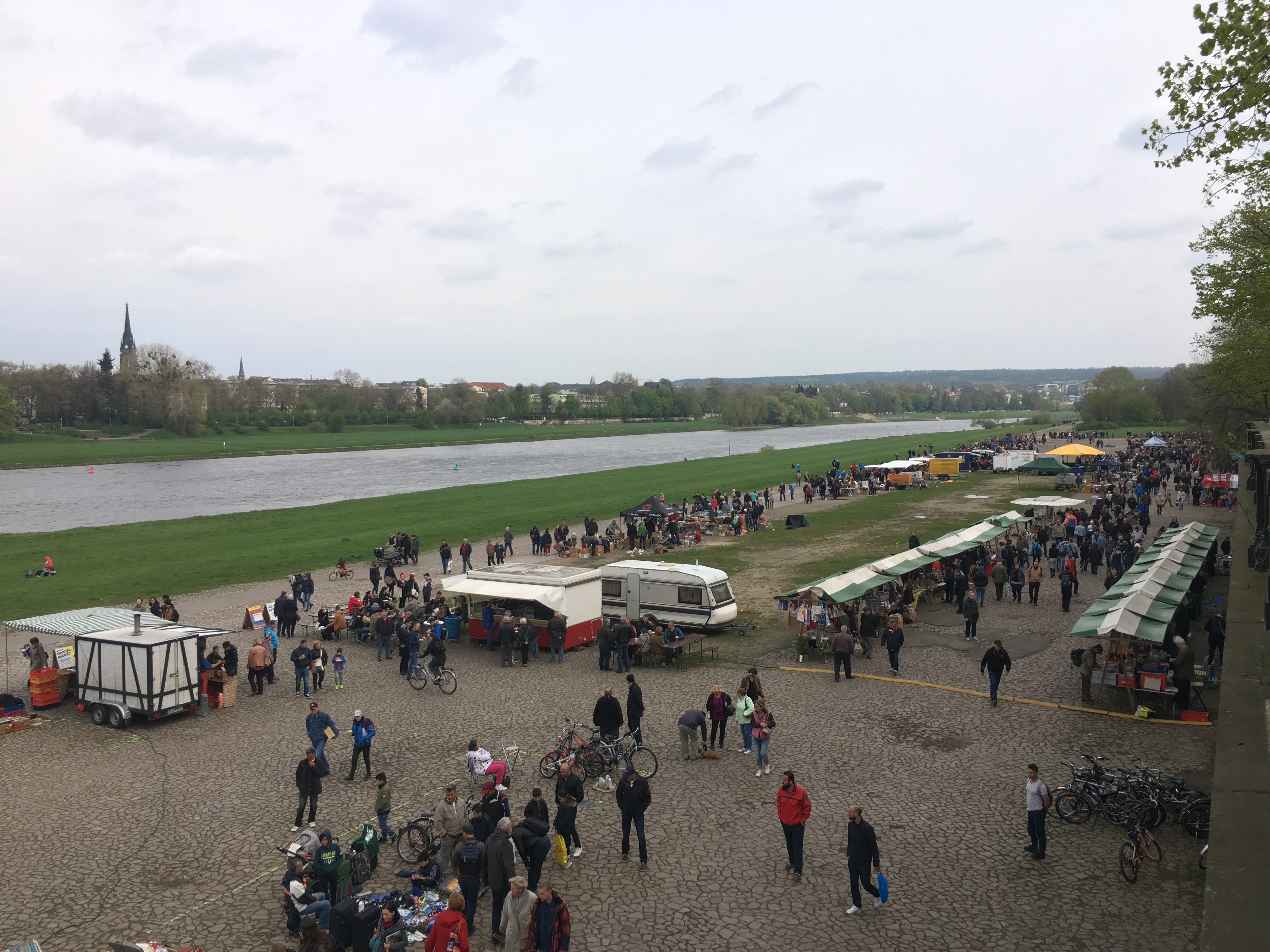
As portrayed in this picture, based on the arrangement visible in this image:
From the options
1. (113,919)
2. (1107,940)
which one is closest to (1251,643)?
(1107,940)

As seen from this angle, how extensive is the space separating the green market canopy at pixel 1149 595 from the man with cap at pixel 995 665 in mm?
1324

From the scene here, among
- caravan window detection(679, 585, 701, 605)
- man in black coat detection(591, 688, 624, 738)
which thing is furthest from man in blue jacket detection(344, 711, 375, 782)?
caravan window detection(679, 585, 701, 605)

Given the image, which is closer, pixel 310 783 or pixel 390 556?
pixel 310 783

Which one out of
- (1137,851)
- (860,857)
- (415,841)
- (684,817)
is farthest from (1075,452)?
(415,841)

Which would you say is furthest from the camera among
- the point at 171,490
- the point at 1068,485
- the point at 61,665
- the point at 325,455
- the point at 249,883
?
the point at 325,455

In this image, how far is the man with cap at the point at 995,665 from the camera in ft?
54.5

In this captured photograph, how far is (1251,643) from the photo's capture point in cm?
1633

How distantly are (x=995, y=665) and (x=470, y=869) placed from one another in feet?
37.4

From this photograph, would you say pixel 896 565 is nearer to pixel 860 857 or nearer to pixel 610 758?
pixel 610 758

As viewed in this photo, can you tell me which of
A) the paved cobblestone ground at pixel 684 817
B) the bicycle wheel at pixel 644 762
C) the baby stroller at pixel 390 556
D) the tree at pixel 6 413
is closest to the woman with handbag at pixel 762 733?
the paved cobblestone ground at pixel 684 817

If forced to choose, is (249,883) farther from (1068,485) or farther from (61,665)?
(1068,485)

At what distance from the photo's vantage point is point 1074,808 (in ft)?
39.4

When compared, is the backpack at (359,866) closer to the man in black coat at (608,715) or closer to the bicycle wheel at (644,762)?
the man in black coat at (608,715)

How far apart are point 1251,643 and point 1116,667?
2.48 metres
